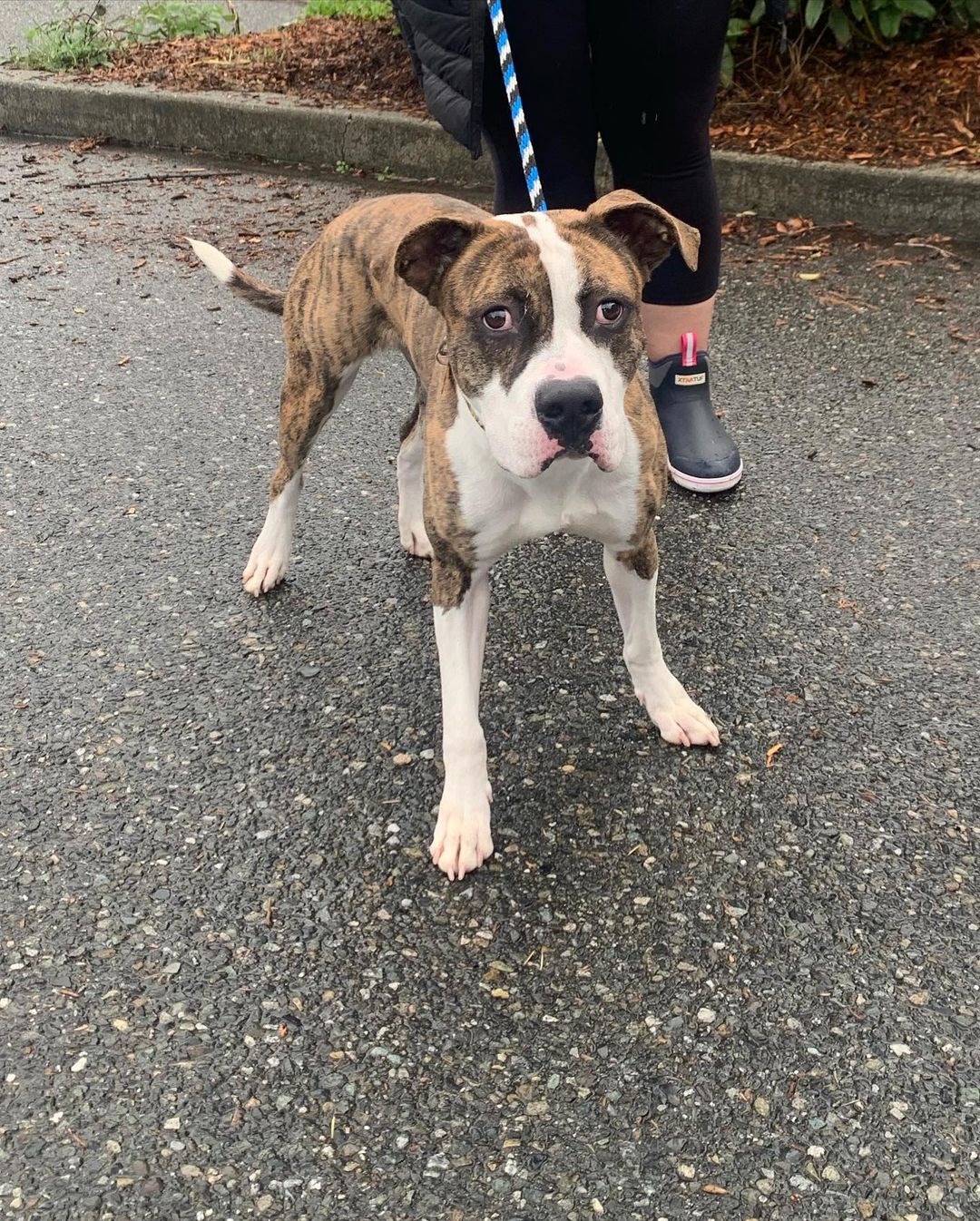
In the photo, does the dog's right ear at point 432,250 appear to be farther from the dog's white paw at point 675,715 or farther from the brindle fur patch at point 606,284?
the dog's white paw at point 675,715

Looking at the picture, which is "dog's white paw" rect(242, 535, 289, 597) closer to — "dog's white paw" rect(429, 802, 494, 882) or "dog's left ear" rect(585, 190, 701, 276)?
"dog's white paw" rect(429, 802, 494, 882)

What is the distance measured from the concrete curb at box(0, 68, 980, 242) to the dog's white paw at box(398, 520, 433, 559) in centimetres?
339

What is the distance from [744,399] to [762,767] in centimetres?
210

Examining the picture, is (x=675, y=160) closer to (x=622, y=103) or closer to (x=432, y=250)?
(x=622, y=103)

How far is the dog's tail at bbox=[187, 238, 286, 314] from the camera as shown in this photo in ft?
11.9

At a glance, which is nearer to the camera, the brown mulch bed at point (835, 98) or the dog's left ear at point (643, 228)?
the dog's left ear at point (643, 228)

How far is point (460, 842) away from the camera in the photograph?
2459mm

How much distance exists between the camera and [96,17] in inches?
360

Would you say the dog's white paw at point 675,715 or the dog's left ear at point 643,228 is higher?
the dog's left ear at point 643,228

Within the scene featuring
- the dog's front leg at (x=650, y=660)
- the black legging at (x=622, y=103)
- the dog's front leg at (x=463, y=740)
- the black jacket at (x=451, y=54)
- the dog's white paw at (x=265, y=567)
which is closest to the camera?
the dog's front leg at (x=463, y=740)

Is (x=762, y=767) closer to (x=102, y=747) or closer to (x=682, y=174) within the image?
(x=102, y=747)

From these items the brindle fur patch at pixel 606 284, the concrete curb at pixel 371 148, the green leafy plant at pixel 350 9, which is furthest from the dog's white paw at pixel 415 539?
the green leafy plant at pixel 350 9

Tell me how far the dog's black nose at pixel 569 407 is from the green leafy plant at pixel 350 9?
6.96 meters

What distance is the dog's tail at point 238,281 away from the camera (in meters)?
Result: 3.62
